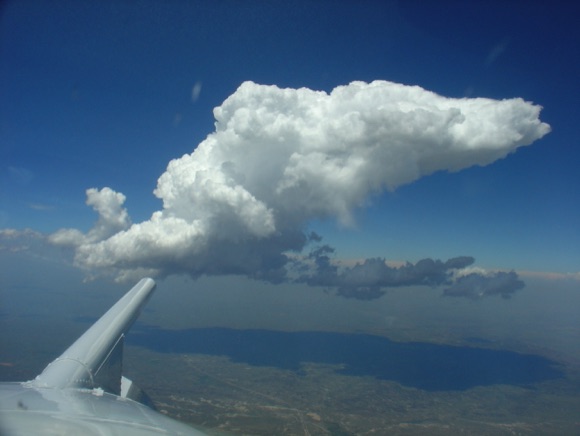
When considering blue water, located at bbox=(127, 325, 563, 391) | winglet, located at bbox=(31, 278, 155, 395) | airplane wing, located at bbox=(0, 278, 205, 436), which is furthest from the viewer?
blue water, located at bbox=(127, 325, 563, 391)

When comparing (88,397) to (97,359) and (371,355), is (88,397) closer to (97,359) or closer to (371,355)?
(97,359)

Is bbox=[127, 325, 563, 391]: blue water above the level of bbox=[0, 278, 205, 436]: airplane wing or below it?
below

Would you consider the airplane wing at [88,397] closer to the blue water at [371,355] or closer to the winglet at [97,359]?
the winglet at [97,359]

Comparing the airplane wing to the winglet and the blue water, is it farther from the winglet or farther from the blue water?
the blue water

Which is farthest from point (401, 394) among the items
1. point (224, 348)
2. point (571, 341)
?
point (571, 341)

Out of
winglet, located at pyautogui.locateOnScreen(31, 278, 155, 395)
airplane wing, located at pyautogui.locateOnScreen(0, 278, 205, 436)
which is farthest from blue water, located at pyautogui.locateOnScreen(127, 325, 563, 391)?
airplane wing, located at pyautogui.locateOnScreen(0, 278, 205, 436)

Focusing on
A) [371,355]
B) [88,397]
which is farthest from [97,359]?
[371,355]

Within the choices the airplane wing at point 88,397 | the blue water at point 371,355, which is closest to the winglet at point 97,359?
the airplane wing at point 88,397

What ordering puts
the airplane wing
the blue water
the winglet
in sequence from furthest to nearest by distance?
the blue water → the winglet → the airplane wing

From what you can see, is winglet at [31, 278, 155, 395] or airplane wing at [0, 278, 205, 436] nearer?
airplane wing at [0, 278, 205, 436]
